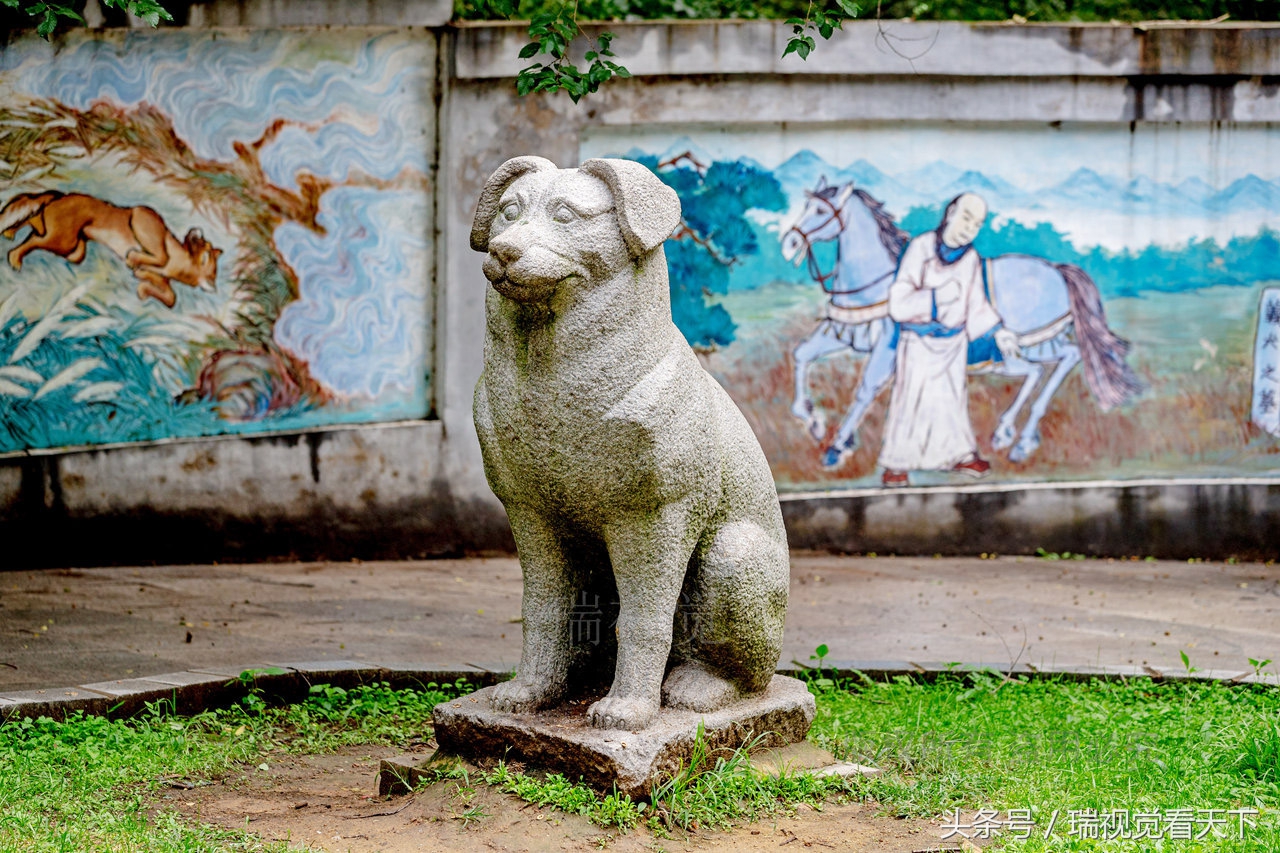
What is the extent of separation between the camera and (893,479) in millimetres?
9844

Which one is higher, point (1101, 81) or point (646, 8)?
point (646, 8)

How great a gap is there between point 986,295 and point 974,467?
1.28m

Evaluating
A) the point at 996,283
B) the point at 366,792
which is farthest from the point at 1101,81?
the point at 366,792

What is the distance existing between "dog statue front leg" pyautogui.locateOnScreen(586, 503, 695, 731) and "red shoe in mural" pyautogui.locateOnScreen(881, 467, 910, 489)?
5.84 meters

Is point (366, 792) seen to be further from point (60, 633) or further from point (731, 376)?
point (731, 376)

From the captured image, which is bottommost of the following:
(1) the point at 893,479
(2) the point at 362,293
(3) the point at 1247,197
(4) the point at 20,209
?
(1) the point at 893,479

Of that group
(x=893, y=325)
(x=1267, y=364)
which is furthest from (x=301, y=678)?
(x=1267, y=364)

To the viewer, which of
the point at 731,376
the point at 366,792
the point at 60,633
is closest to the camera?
the point at 366,792

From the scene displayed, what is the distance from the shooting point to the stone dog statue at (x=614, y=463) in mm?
4031

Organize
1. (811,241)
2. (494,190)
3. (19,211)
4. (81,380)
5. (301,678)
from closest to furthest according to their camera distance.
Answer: (494,190), (301,678), (19,211), (81,380), (811,241)

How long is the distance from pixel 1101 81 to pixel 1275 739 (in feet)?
21.0

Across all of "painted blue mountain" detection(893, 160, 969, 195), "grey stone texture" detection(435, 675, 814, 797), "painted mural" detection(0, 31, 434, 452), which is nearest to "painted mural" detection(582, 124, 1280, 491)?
"painted blue mountain" detection(893, 160, 969, 195)

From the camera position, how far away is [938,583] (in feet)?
29.0

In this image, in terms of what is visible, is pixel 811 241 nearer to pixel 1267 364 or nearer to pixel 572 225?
pixel 1267 364
